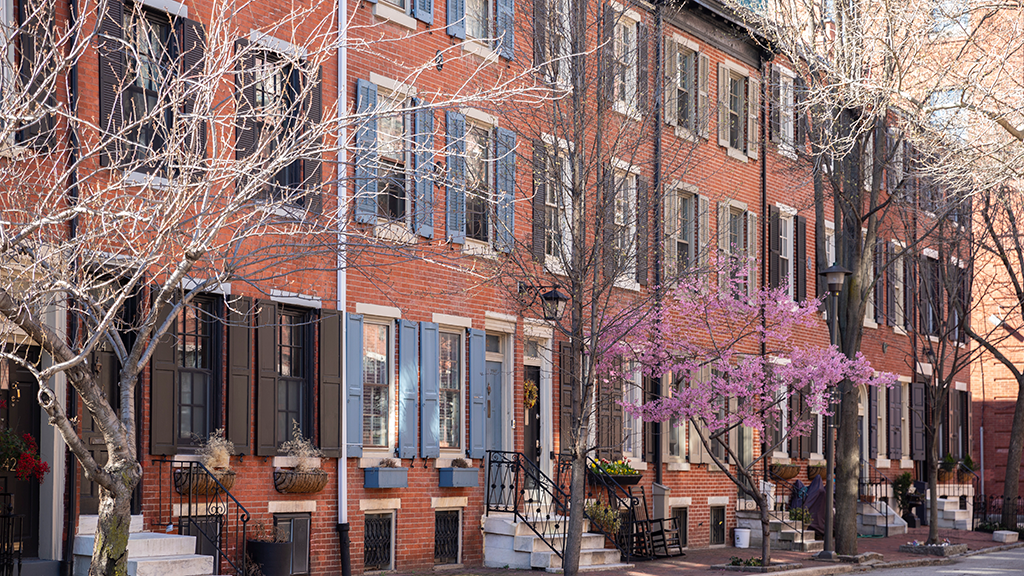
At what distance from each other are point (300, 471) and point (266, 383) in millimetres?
1190

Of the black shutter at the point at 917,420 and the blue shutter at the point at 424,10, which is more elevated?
the blue shutter at the point at 424,10

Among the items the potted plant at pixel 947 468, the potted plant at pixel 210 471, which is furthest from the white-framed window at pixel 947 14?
the potted plant at pixel 947 468

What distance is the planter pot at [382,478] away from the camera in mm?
16641

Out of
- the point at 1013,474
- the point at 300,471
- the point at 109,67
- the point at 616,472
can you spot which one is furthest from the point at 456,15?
the point at 1013,474

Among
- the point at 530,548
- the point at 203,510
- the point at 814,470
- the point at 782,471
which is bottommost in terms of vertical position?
the point at 530,548

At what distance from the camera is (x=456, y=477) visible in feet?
58.9

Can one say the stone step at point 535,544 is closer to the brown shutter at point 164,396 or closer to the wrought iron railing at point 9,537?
the brown shutter at point 164,396

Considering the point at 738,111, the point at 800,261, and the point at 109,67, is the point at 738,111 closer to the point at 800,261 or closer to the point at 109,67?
the point at 800,261

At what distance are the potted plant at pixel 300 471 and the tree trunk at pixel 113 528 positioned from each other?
6127 millimetres

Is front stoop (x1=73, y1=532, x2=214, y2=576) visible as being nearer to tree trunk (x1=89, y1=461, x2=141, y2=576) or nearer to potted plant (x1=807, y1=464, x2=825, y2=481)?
tree trunk (x1=89, y1=461, x2=141, y2=576)

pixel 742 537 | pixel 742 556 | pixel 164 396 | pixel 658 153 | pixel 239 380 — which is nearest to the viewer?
pixel 164 396

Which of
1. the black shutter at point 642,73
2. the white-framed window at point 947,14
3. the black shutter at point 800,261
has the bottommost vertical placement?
the black shutter at point 800,261

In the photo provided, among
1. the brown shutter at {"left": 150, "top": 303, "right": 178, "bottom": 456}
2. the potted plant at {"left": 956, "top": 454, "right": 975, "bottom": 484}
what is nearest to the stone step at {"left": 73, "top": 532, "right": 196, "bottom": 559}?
the brown shutter at {"left": 150, "top": 303, "right": 178, "bottom": 456}

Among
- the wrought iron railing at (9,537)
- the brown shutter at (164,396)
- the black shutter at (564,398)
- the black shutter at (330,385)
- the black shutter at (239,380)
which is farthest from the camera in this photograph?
the black shutter at (564,398)
